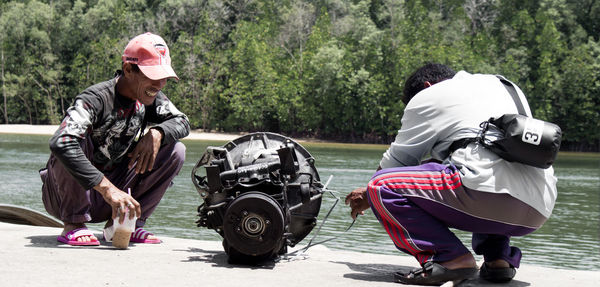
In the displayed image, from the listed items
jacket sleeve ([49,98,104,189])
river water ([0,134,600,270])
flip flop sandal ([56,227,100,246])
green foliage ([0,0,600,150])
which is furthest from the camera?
green foliage ([0,0,600,150])

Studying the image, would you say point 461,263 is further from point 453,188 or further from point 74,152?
point 74,152

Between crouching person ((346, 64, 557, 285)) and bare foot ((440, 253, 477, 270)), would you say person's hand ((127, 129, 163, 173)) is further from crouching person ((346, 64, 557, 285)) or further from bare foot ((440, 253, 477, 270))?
bare foot ((440, 253, 477, 270))

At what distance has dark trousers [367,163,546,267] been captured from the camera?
3078 mm

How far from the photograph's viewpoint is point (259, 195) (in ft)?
11.2

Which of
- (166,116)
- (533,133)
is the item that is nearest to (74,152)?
(166,116)

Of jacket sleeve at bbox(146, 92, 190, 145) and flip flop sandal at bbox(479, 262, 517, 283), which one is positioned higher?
jacket sleeve at bbox(146, 92, 190, 145)

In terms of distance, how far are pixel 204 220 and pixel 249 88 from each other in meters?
49.2

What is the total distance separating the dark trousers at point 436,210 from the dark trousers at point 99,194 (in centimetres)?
138

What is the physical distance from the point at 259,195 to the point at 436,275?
2.89 ft

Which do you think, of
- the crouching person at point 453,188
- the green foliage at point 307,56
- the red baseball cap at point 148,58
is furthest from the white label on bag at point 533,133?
the green foliage at point 307,56

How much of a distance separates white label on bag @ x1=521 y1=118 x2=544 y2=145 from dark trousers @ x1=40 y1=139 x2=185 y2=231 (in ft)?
6.45

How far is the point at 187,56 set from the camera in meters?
54.7

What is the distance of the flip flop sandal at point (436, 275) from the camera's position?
3.11 m

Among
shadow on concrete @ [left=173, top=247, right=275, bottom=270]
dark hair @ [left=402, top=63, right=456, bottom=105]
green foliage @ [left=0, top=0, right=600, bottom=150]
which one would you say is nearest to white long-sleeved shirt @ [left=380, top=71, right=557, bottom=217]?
dark hair @ [left=402, top=63, right=456, bottom=105]
